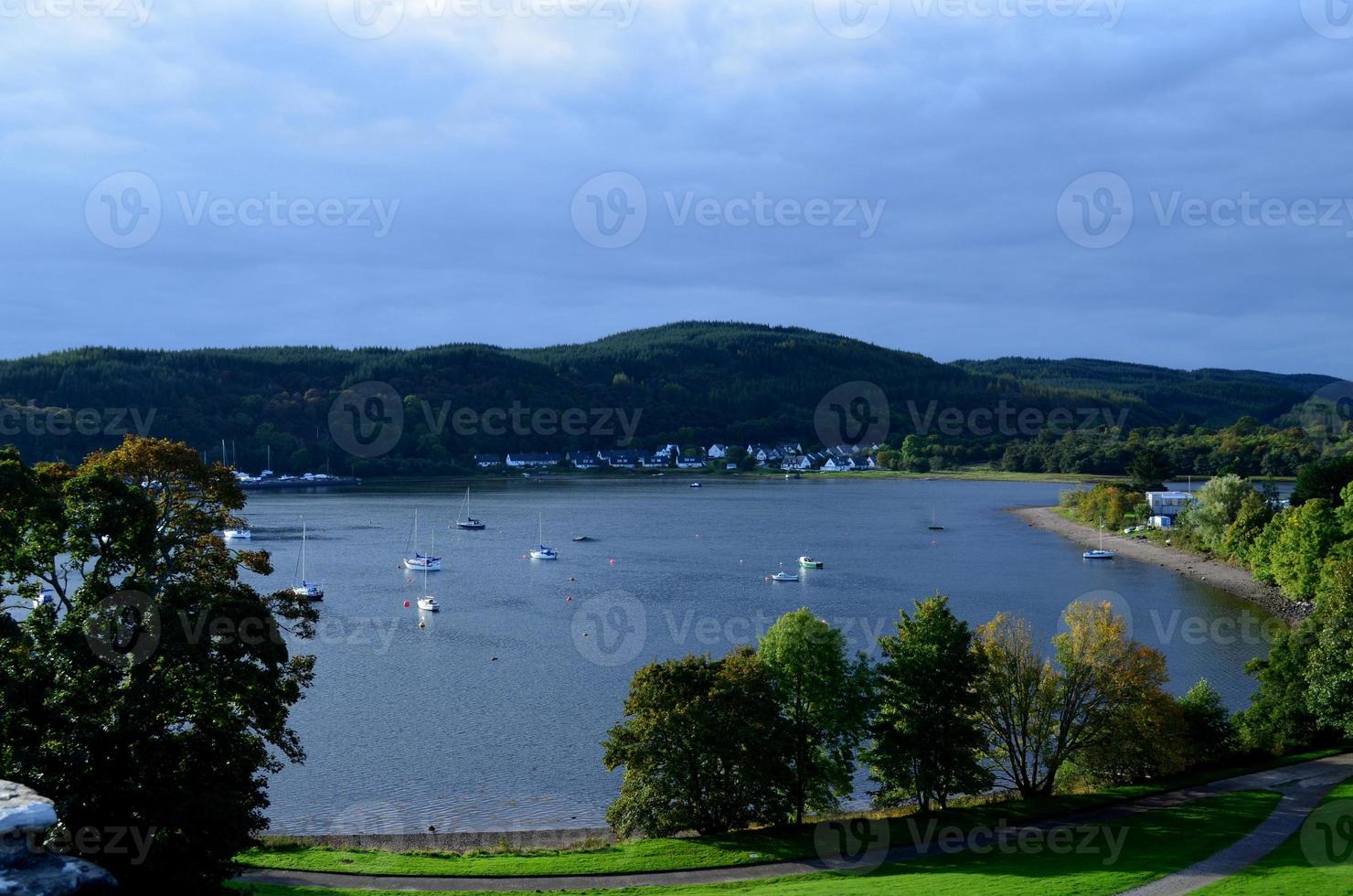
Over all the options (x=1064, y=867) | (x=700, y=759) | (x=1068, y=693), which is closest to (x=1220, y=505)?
(x=1068, y=693)

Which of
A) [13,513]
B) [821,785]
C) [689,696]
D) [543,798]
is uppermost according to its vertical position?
[13,513]

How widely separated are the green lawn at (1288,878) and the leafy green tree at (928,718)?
22.8 ft

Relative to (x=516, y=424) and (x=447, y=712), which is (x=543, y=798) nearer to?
(x=447, y=712)

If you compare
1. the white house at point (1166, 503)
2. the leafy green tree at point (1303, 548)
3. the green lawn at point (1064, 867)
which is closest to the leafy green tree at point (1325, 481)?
the leafy green tree at point (1303, 548)

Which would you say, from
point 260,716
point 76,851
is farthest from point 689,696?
point 76,851

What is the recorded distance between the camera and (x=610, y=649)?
4616cm

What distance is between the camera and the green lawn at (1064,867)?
1686 centimetres

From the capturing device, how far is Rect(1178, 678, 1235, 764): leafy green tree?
1099 inches

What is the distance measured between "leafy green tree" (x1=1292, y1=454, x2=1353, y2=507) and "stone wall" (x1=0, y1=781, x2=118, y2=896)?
248 feet

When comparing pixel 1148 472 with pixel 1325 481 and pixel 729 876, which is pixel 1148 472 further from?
pixel 729 876

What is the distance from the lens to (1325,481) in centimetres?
6906

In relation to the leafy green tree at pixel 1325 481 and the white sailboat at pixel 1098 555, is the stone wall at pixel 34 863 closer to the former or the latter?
the leafy green tree at pixel 1325 481

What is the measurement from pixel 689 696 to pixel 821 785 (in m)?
4.10

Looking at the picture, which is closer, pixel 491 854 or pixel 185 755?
pixel 185 755
